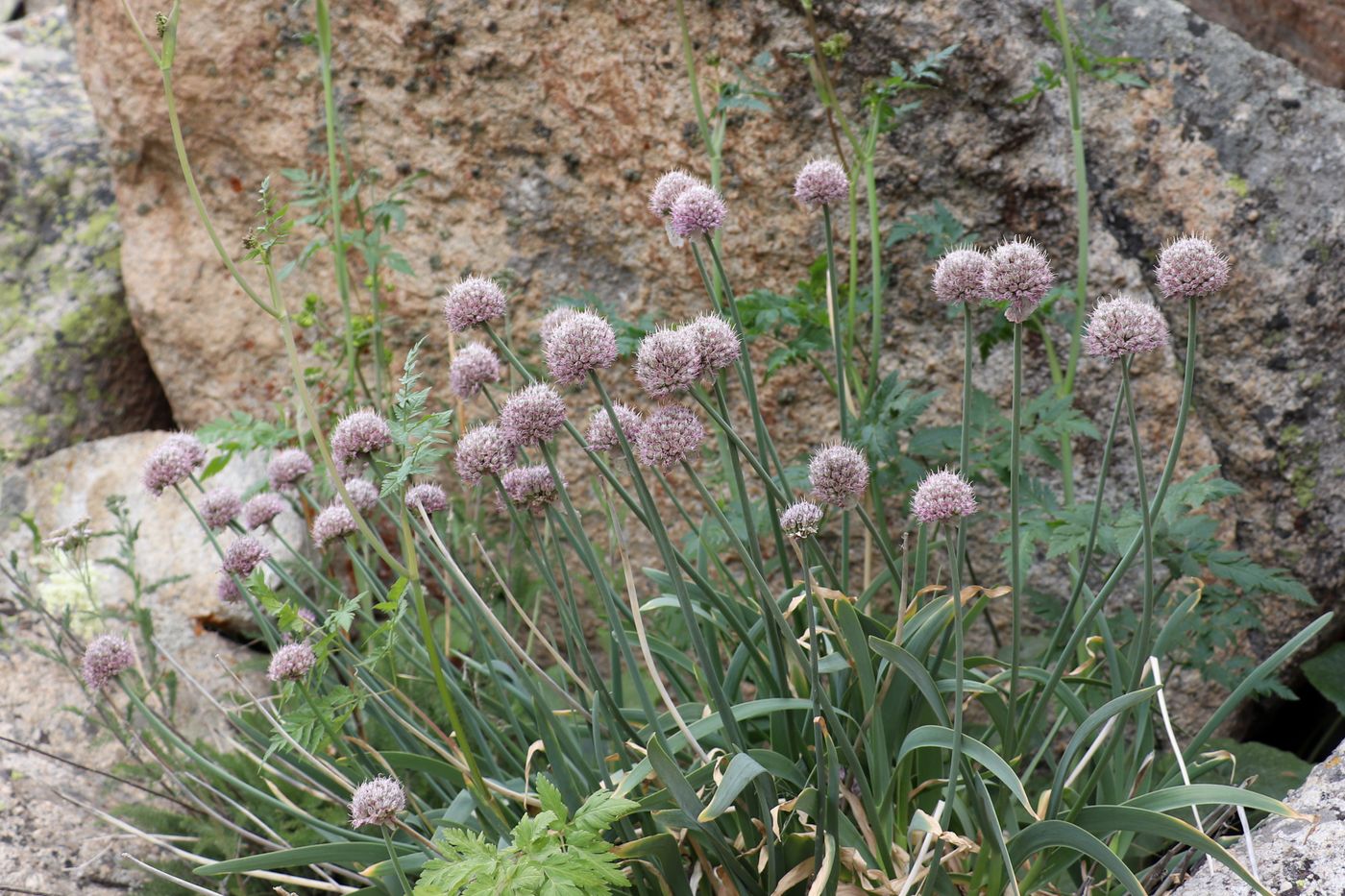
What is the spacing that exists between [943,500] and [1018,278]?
380 mm

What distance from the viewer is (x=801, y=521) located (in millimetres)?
1824

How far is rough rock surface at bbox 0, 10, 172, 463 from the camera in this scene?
4262 mm

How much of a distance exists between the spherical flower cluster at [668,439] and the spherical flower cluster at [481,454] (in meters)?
0.29

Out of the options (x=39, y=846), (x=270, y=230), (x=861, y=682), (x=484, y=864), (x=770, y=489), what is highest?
(x=270, y=230)

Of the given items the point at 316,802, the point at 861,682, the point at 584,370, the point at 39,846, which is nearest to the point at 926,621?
the point at 861,682

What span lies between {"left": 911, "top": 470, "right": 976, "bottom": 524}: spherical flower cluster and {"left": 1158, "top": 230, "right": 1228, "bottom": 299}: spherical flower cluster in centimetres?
47

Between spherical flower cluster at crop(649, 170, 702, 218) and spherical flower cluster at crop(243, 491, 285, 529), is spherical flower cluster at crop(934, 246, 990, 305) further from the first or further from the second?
spherical flower cluster at crop(243, 491, 285, 529)

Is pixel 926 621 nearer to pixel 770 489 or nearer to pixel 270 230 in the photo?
pixel 770 489

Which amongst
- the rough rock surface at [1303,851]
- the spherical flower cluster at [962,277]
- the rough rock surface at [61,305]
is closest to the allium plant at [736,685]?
the spherical flower cluster at [962,277]

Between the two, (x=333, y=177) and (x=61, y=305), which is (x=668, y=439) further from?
(x=61, y=305)

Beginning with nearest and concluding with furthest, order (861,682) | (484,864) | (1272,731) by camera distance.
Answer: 1. (484,864)
2. (861,682)
3. (1272,731)

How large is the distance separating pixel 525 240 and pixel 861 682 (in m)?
2.22

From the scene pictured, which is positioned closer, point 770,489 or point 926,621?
point 770,489

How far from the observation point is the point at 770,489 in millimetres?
1899
